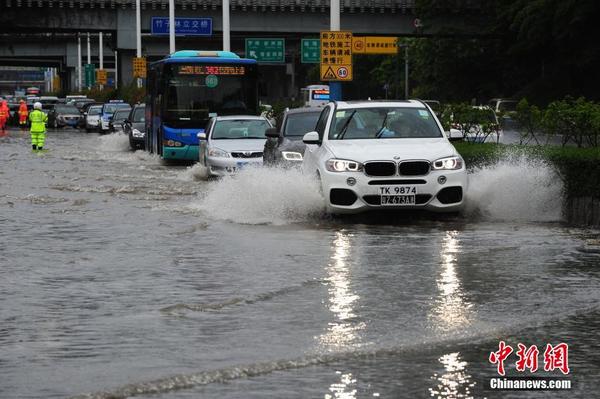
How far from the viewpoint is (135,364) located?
8.52m

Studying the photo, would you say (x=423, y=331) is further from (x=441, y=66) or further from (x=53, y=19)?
(x=53, y=19)

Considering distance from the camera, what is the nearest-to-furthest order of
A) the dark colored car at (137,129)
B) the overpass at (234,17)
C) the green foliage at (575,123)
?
the green foliage at (575,123) < the dark colored car at (137,129) < the overpass at (234,17)

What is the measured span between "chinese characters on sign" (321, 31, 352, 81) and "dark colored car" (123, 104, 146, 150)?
14412 mm

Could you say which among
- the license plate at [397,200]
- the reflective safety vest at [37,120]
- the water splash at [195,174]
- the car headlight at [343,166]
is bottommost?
the water splash at [195,174]

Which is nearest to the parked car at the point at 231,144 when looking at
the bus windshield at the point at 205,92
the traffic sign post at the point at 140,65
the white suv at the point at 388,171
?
the bus windshield at the point at 205,92

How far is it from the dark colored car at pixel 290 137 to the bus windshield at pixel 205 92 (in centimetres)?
1062

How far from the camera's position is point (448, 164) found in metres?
18.2

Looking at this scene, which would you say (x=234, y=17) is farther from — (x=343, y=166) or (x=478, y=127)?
(x=343, y=166)

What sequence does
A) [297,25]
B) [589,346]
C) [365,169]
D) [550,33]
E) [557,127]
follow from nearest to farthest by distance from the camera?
[589,346], [365,169], [557,127], [550,33], [297,25]

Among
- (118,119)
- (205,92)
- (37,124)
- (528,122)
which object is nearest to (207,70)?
(205,92)

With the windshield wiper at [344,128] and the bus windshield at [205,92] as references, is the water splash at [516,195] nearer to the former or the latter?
the windshield wiper at [344,128]

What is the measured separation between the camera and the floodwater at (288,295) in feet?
26.8

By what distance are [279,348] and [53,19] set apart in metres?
74.8

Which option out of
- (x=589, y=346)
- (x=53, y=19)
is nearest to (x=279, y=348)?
(x=589, y=346)
